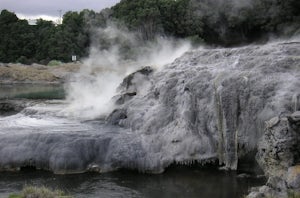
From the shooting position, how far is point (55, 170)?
15.8 metres

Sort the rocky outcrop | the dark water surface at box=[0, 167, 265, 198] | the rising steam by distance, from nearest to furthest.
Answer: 1. the rocky outcrop
2. the dark water surface at box=[0, 167, 265, 198]
3. the rising steam

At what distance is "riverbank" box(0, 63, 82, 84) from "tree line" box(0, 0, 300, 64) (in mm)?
7182

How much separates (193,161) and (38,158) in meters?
4.66

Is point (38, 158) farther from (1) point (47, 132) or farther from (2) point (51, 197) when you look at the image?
(2) point (51, 197)

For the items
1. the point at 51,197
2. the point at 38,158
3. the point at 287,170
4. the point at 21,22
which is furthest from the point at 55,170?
the point at 21,22

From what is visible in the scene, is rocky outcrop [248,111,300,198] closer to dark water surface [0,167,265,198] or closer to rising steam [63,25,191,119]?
dark water surface [0,167,265,198]

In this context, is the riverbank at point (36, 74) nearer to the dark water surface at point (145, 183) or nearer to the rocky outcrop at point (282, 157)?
the dark water surface at point (145, 183)

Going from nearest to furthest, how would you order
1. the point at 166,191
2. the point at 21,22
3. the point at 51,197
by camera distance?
the point at 51,197 → the point at 166,191 → the point at 21,22

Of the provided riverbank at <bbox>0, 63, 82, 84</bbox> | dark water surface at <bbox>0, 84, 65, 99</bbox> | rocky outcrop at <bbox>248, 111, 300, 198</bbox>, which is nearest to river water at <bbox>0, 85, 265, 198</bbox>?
rocky outcrop at <bbox>248, 111, 300, 198</bbox>

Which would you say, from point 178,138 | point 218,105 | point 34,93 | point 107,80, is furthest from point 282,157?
point 34,93

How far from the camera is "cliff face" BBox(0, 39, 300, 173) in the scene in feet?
51.0

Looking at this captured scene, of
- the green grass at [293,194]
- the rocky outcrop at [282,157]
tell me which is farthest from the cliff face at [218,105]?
the green grass at [293,194]

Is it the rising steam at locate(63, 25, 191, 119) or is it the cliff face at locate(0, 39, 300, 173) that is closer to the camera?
the cliff face at locate(0, 39, 300, 173)

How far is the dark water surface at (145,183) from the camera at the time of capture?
13.5 m
